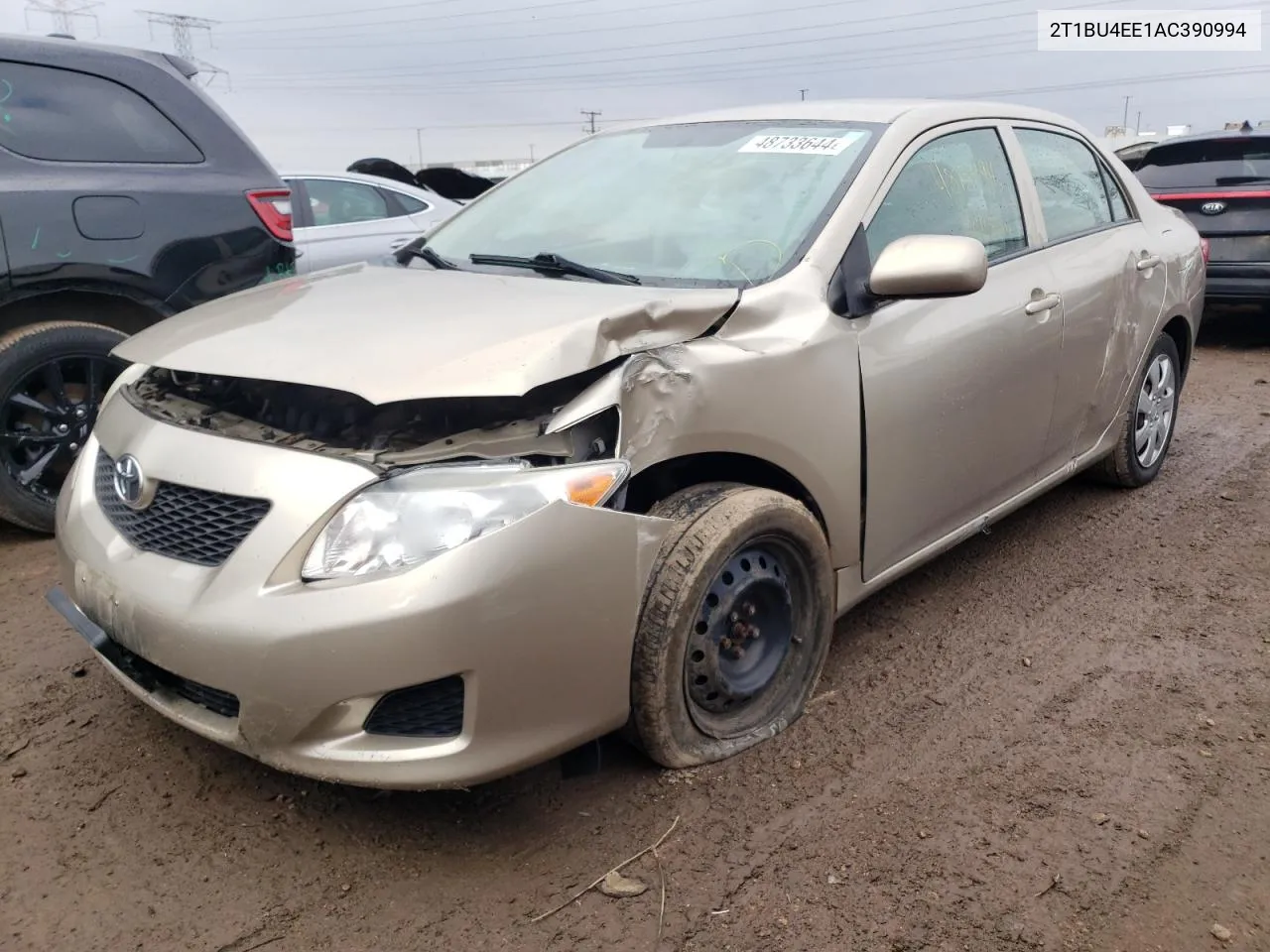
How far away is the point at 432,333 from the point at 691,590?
0.83m

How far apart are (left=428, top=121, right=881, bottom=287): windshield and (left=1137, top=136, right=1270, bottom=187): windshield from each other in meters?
6.07

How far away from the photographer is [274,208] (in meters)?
4.54

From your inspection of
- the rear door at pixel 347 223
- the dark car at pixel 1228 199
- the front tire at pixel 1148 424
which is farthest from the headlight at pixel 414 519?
the dark car at pixel 1228 199

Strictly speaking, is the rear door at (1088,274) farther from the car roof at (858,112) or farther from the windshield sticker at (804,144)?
the windshield sticker at (804,144)

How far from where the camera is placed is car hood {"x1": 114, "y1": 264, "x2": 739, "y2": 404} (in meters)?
2.12

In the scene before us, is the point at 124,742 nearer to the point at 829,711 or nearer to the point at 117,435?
the point at 117,435

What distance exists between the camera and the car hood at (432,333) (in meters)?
2.12

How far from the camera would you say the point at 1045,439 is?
3.65 m

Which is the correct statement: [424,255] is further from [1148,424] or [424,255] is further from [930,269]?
[1148,424]

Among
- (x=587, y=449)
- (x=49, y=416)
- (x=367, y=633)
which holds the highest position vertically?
(x=587, y=449)

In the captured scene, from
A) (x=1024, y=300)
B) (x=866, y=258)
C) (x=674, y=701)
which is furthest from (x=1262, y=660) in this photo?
(x=674, y=701)

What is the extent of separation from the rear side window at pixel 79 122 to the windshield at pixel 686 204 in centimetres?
165

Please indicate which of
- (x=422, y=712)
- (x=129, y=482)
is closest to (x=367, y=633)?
(x=422, y=712)

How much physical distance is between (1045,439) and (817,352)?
1.46m
